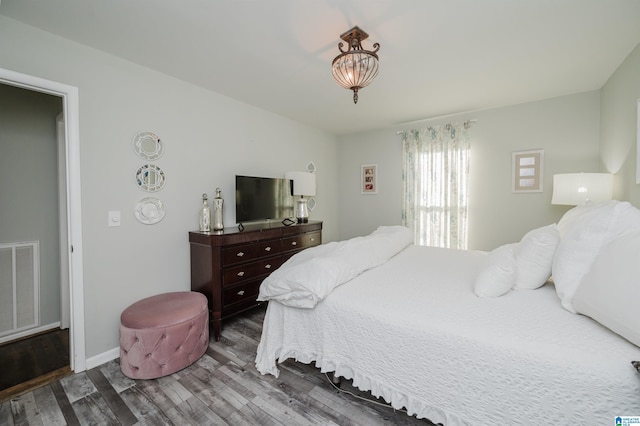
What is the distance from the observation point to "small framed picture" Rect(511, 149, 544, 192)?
3.28 metres

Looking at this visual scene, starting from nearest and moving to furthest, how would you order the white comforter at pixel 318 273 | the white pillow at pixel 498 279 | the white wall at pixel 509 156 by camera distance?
1. the white pillow at pixel 498 279
2. the white comforter at pixel 318 273
3. the white wall at pixel 509 156

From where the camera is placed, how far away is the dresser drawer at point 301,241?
10.4ft

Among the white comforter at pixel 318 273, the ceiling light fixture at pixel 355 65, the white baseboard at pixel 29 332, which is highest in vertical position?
the ceiling light fixture at pixel 355 65

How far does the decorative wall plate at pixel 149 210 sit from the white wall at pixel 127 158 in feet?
0.17

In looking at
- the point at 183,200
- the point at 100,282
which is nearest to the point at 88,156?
the point at 183,200

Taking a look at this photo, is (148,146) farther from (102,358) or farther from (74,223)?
(102,358)

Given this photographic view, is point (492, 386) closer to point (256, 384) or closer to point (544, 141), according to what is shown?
point (256, 384)

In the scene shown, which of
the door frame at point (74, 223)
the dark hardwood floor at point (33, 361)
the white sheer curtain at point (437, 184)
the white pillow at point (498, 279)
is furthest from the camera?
the white sheer curtain at point (437, 184)

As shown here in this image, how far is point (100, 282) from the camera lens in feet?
6.88

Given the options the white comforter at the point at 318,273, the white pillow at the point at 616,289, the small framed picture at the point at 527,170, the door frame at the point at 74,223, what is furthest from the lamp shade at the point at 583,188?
the door frame at the point at 74,223

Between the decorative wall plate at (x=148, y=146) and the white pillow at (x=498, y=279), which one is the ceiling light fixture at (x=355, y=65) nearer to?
the white pillow at (x=498, y=279)

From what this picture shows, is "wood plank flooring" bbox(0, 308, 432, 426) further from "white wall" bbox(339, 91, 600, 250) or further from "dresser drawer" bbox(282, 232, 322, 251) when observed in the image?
"white wall" bbox(339, 91, 600, 250)

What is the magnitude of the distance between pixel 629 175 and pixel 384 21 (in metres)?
2.51

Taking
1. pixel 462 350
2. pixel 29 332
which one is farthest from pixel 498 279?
pixel 29 332
